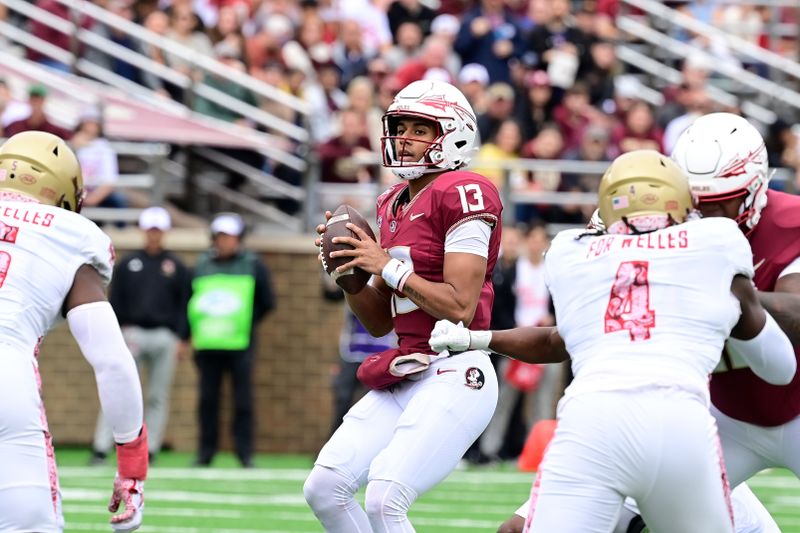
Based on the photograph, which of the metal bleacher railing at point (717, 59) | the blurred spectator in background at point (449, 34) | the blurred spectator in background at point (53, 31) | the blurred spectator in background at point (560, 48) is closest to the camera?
the blurred spectator in background at point (53, 31)

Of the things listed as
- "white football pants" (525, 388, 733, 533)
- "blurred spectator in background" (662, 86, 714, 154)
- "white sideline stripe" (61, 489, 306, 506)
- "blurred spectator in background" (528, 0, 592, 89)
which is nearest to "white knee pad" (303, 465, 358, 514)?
"white football pants" (525, 388, 733, 533)

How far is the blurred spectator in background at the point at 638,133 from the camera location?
13.5 m

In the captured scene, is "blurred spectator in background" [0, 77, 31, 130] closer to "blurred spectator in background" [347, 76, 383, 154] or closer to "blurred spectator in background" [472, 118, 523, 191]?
"blurred spectator in background" [347, 76, 383, 154]

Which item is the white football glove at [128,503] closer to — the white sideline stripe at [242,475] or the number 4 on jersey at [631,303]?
the number 4 on jersey at [631,303]

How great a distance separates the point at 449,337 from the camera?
504 cm

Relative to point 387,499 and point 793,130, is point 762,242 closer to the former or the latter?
point 387,499

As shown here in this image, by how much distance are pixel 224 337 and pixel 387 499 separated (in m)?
6.73

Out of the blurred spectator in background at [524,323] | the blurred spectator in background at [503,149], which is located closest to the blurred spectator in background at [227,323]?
the blurred spectator in background at [524,323]

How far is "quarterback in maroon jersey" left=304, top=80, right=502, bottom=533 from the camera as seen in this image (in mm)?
5293

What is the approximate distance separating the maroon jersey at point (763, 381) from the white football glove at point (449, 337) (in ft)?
3.17

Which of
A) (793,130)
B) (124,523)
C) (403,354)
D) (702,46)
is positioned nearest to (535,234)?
(793,130)

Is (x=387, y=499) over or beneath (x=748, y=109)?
beneath

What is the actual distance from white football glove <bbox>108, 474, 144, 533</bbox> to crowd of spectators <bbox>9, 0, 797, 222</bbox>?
26.3 feet

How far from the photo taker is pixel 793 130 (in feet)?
45.9
